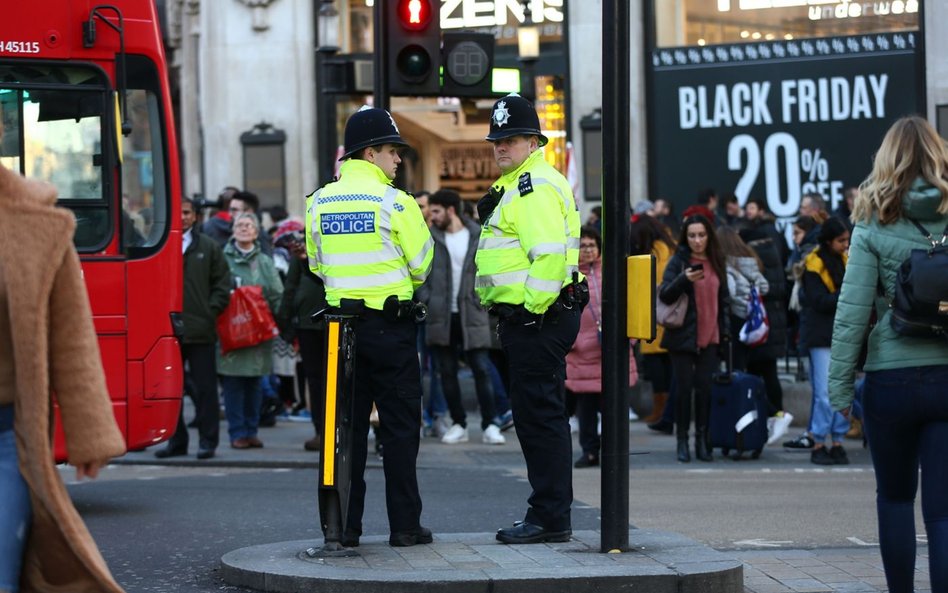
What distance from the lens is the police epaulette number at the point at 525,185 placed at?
7.50 meters

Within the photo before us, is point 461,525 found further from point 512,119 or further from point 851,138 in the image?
point 851,138

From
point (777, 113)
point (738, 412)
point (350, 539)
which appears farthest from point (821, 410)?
point (777, 113)

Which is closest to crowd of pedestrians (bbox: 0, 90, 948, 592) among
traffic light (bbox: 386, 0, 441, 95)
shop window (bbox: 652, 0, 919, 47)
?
traffic light (bbox: 386, 0, 441, 95)

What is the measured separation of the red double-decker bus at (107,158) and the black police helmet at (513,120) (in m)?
2.50

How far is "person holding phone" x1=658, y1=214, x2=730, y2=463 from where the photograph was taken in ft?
40.0

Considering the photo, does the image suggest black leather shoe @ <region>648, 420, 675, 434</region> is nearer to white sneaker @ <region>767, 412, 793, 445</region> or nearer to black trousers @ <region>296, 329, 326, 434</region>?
white sneaker @ <region>767, 412, 793, 445</region>

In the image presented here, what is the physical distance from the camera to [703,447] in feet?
40.9

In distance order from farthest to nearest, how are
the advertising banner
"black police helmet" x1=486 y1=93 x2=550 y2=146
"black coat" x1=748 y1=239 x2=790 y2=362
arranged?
the advertising banner → "black coat" x1=748 y1=239 x2=790 y2=362 → "black police helmet" x1=486 y1=93 x2=550 y2=146

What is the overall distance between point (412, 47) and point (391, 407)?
180 inches

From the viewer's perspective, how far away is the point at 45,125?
9.23m

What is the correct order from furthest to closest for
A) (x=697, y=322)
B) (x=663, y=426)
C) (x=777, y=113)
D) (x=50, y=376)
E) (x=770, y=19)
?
1. (x=770, y=19)
2. (x=777, y=113)
3. (x=663, y=426)
4. (x=697, y=322)
5. (x=50, y=376)

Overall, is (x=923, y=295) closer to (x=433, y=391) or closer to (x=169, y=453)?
(x=169, y=453)

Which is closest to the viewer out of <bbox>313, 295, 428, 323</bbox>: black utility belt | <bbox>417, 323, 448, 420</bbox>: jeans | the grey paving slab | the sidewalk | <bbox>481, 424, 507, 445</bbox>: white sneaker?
the grey paving slab

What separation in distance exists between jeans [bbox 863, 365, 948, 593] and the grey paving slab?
3.37 ft
